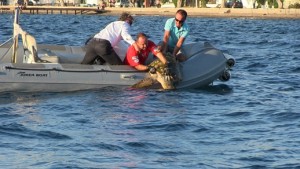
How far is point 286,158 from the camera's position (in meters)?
10.6

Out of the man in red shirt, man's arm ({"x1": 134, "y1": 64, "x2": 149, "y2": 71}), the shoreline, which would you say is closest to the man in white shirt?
the man in red shirt

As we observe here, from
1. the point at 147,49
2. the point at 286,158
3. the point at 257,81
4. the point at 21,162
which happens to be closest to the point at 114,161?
the point at 21,162

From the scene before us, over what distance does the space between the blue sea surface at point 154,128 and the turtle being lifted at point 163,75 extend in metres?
0.20

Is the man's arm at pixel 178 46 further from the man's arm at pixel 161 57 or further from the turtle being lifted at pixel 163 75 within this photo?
the man's arm at pixel 161 57

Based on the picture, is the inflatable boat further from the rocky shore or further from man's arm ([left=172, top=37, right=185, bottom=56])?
the rocky shore

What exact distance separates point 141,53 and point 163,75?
2.02 ft

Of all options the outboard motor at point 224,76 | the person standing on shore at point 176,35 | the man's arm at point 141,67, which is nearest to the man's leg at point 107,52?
the man's arm at point 141,67

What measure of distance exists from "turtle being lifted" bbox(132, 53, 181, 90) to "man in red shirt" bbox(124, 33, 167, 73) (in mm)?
98

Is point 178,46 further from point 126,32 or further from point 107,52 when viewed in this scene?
point 107,52

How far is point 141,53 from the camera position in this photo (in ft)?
54.2

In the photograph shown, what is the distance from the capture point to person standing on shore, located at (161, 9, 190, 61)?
660 inches

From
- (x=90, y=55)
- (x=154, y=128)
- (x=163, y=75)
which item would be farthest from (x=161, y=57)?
(x=154, y=128)

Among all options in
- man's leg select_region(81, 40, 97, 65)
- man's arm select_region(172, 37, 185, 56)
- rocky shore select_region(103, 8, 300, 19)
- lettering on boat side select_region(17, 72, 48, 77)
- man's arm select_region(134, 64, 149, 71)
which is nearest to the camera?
lettering on boat side select_region(17, 72, 48, 77)

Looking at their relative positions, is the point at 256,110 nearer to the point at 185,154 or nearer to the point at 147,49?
the point at 147,49
